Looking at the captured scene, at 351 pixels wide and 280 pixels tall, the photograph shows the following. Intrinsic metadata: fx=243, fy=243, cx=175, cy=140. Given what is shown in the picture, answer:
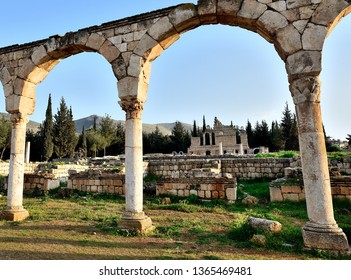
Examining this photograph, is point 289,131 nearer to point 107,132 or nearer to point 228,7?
point 107,132

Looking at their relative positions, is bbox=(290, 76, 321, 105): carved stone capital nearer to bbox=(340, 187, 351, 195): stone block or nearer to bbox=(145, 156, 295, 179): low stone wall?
bbox=(340, 187, 351, 195): stone block

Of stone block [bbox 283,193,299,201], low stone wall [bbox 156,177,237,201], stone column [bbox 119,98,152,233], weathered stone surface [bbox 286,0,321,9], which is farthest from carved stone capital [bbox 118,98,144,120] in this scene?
stone block [bbox 283,193,299,201]

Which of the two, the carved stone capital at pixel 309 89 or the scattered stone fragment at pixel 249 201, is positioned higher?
the carved stone capital at pixel 309 89

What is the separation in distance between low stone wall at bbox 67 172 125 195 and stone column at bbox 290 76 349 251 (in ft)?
27.3

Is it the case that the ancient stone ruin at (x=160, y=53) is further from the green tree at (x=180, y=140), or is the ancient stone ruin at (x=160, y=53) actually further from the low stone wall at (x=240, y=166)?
the green tree at (x=180, y=140)

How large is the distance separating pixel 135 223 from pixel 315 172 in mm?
3923

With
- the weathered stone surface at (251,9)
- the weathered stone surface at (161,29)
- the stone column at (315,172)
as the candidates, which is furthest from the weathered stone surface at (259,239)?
the weathered stone surface at (161,29)

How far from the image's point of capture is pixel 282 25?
510 centimetres

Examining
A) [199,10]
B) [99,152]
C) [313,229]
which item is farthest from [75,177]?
[99,152]

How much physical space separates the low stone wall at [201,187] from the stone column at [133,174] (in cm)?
410

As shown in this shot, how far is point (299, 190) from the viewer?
891 centimetres

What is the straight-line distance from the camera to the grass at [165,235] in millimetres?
4422

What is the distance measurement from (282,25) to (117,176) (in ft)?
29.8

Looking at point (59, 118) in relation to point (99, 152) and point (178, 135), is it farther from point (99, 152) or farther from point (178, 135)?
point (178, 135)
